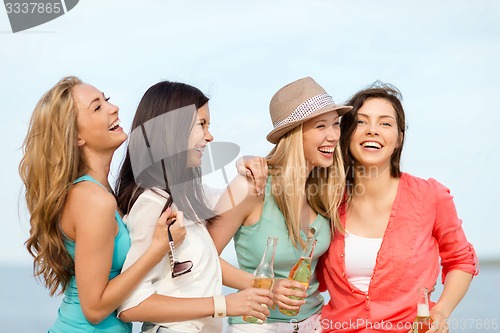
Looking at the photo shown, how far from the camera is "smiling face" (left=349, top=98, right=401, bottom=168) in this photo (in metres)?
3.73

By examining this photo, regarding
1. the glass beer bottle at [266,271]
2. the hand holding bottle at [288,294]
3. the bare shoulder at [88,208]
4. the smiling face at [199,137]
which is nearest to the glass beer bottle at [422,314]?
the hand holding bottle at [288,294]

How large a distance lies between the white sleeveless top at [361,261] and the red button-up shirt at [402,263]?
0.10 feet

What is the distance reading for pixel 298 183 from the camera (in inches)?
141

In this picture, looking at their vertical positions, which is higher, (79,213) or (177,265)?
(79,213)

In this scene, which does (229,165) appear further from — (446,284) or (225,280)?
(446,284)

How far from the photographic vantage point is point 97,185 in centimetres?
281

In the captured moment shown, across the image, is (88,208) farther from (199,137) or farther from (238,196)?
(238,196)

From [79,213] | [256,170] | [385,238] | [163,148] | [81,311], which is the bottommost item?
[385,238]

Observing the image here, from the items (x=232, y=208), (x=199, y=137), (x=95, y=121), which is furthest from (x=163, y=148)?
(x=232, y=208)

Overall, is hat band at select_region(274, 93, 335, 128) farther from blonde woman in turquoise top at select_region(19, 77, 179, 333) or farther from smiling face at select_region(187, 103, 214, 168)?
blonde woman in turquoise top at select_region(19, 77, 179, 333)

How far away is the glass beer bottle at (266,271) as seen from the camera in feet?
10.6

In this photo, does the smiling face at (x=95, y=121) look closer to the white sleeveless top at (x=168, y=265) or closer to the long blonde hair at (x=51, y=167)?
the long blonde hair at (x=51, y=167)

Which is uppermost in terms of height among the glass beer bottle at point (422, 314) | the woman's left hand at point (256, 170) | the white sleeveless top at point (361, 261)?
the woman's left hand at point (256, 170)

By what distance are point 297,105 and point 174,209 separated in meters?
1.14
